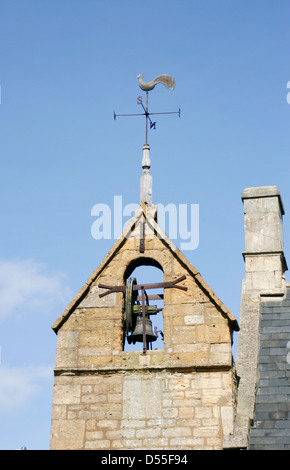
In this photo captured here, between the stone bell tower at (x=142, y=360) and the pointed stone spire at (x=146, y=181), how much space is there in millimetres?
296

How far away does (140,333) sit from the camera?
45.4ft

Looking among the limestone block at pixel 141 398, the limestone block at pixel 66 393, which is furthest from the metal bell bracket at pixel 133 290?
the limestone block at pixel 66 393

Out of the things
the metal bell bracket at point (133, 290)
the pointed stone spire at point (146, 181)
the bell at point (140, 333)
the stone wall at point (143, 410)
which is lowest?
the stone wall at point (143, 410)

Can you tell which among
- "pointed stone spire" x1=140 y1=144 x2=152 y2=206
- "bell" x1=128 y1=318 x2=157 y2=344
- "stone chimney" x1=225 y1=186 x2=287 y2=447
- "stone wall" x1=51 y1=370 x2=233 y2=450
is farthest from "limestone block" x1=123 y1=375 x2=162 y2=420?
"pointed stone spire" x1=140 y1=144 x2=152 y2=206

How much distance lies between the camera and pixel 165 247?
1420 centimetres

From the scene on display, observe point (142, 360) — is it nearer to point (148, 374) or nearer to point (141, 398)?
point (148, 374)

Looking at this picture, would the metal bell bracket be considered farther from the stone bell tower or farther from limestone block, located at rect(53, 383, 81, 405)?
limestone block, located at rect(53, 383, 81, 405)

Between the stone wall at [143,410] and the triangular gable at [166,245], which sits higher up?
the triangular gable at [166,245]

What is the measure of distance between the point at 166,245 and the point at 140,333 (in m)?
1.33

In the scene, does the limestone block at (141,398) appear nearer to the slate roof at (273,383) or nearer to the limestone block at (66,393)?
the limestone block at (66,393)

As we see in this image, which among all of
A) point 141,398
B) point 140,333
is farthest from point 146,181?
point 141,398

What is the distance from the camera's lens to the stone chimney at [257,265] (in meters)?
14.3
